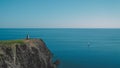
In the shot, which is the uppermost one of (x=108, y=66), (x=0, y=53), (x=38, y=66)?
(x=0, y=53)

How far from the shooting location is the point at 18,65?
153ft

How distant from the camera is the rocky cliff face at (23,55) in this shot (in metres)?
45.0

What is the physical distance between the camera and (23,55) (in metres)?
48.3

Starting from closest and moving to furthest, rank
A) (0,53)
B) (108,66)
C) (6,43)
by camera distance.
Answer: (0,53) < (6,43) < (108,66)

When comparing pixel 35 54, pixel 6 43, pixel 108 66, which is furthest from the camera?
pixel 108 66

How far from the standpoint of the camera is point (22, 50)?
4853 cm

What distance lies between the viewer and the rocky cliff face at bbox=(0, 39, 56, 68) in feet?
148

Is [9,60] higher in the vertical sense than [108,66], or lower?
higher

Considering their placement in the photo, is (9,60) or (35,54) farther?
(35,54)

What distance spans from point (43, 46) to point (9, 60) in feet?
41.7

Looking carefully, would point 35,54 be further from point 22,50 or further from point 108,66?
point 108,66

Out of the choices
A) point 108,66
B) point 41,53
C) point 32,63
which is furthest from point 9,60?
point 108,66

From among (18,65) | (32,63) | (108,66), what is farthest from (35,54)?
(108,66)

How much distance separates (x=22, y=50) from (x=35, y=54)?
3.48 meters
